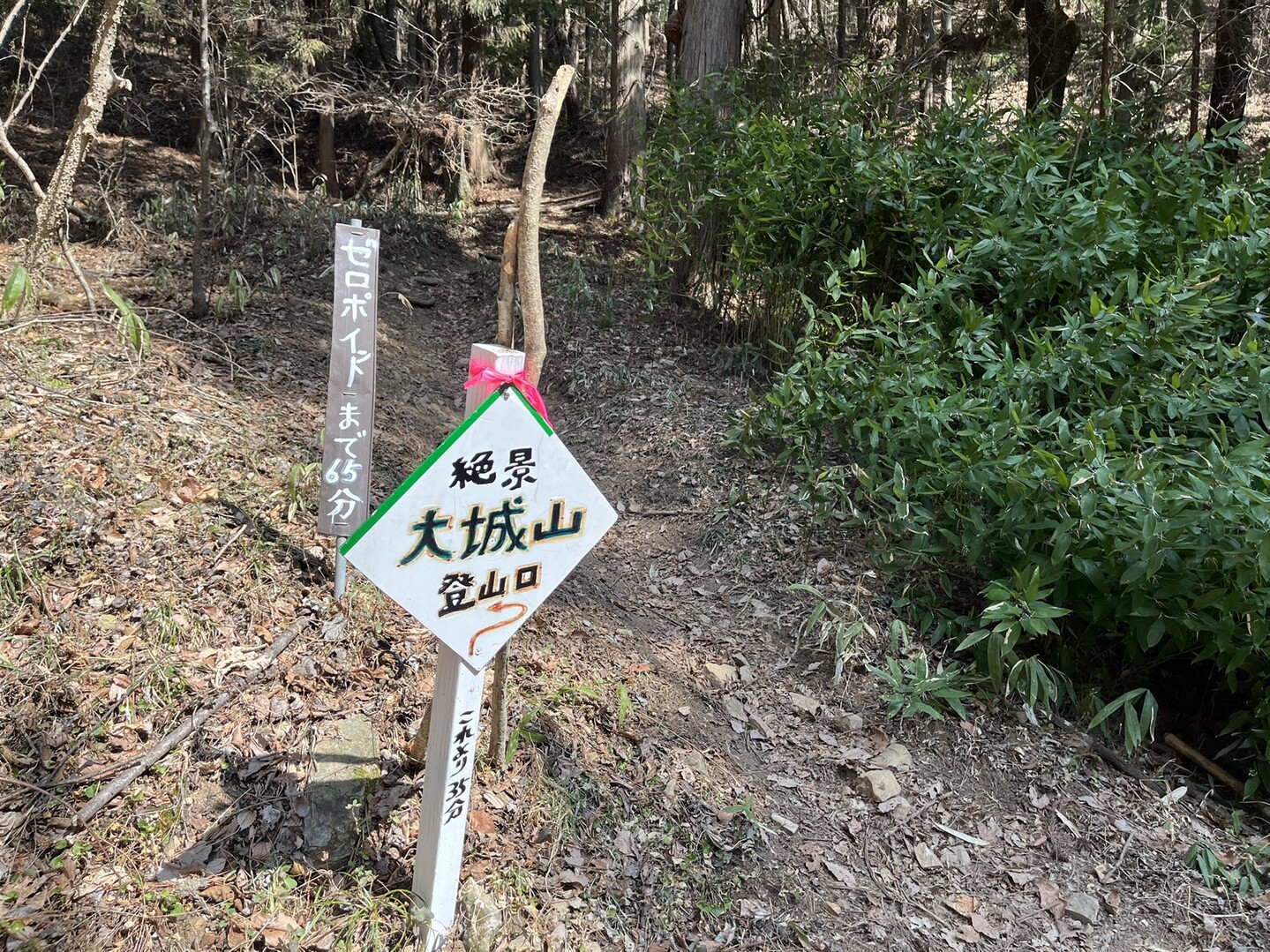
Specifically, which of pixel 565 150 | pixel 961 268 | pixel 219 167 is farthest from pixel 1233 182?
pixel 565 150

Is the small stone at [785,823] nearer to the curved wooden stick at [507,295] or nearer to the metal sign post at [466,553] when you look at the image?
the metal sign post at [466,553]

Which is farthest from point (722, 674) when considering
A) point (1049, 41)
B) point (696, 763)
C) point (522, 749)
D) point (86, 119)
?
point (1049, 41)

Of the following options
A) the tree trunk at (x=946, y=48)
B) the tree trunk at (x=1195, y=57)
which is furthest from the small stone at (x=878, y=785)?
the tree trunk at (x=946, y=48)

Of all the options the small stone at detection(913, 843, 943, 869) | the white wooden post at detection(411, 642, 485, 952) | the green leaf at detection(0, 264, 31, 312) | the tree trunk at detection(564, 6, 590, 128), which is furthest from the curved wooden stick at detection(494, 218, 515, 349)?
the tree trunk at detection(564, 6, 590, 128)

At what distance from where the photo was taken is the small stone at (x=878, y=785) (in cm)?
322

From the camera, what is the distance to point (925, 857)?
304 centimetres

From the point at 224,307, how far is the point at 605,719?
4.21 m

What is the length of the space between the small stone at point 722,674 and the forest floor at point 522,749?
0.02 m

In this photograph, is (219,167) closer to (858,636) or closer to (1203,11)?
(858,636)

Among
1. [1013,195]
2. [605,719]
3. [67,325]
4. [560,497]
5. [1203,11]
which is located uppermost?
[1203,11]

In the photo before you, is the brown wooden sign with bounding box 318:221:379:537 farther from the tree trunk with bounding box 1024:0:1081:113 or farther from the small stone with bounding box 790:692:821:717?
the tree trunk with bounding box 1024:0:1081:113

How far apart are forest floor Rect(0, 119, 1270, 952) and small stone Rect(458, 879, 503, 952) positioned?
0.23ft

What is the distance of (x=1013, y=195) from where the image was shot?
4820 mm

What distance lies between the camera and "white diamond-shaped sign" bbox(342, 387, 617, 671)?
6.36 feet
